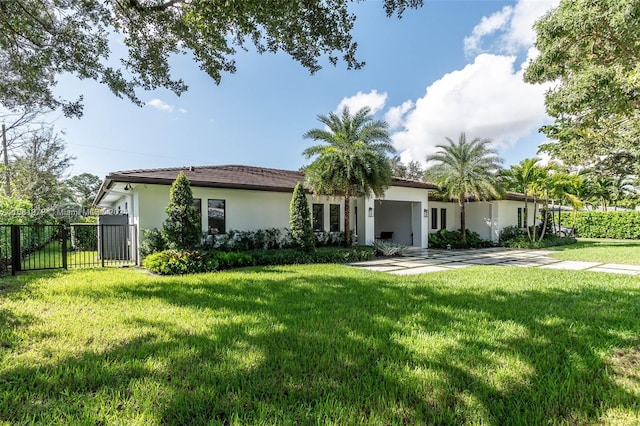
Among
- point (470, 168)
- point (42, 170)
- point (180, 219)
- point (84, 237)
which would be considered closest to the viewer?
point (180, 219)

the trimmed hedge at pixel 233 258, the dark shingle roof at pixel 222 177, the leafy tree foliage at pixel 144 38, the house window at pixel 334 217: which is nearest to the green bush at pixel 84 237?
the dark shingle roof at pixel 222 177

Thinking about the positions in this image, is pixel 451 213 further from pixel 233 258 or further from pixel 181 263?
pixel 181 263

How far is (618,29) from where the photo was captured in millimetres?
5574

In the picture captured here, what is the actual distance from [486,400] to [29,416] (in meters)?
3.64

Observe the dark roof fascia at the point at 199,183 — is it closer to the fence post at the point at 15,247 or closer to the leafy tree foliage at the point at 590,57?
the fence post at the point at 15,247

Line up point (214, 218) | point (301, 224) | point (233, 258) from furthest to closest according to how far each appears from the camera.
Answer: point (214, 218) < point (301, 224) < point (233, 258)

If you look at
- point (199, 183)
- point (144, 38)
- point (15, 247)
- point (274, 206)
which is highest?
point (144, 38)

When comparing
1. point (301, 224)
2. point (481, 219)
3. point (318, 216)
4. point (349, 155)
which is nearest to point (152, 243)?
point (301, 224)

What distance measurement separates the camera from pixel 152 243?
10945 mm

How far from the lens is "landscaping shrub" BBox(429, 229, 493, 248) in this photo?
18.8 m

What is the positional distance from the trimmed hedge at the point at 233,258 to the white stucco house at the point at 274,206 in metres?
2.23

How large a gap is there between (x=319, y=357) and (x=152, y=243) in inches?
370

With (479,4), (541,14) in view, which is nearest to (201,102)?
(479,4)

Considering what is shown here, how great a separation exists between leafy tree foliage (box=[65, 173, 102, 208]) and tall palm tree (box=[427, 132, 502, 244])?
37.2 metres
